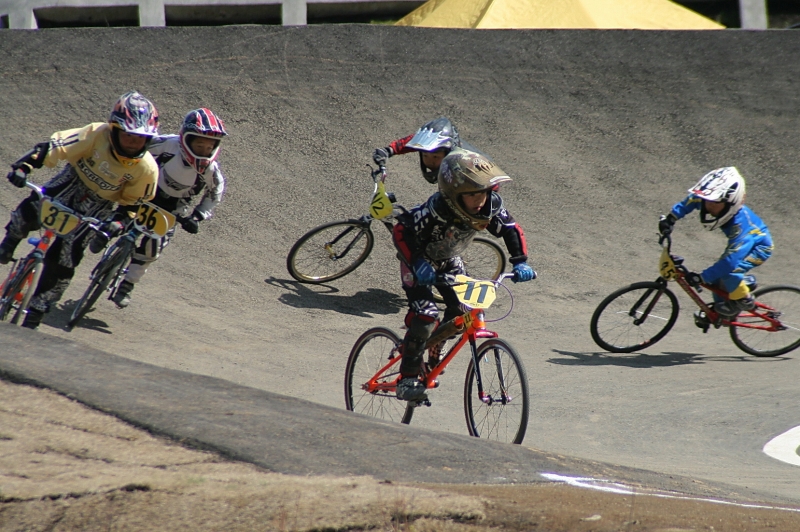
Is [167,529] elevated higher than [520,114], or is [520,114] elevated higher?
[520,114]

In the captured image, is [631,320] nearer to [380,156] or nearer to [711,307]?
[711,307]

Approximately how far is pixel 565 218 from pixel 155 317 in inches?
275

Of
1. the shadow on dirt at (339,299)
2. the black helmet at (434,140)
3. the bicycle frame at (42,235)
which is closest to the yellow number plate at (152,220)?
the bicycle frame at (42,235)

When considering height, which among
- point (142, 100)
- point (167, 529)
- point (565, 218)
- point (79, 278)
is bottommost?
point (167, 529)

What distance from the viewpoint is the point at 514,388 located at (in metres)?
5.23

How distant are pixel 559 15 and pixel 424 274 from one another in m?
13.8

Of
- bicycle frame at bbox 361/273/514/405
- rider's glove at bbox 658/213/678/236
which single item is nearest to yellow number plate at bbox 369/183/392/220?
rider's glove at bbox 658/213/678/236

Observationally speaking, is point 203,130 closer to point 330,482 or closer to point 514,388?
point 514,388

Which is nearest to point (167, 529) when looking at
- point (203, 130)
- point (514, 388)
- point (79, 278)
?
point (514, 388)

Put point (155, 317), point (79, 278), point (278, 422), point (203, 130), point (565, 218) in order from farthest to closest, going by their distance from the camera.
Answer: point (565, 218)
point (79, 278)
point (155, 317)
point (203, 130)
point (278, 422)

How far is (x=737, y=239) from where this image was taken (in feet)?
26.8

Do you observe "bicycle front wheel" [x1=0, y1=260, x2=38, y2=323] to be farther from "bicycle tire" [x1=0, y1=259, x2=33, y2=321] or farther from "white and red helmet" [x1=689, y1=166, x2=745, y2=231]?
"white and red helmet" [x1=689, y1=166, x2=745, y2=231]

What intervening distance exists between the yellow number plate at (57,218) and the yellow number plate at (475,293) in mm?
3256

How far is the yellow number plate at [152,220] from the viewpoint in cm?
675
